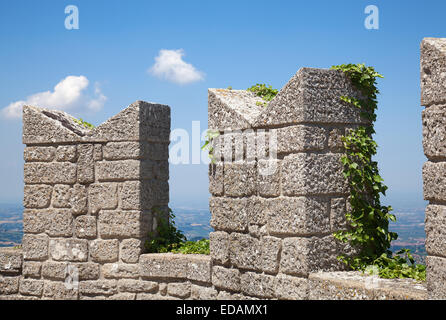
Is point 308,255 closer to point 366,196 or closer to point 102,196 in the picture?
point 366,196

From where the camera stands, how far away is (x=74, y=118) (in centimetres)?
795

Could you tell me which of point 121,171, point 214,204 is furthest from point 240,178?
point 121,171

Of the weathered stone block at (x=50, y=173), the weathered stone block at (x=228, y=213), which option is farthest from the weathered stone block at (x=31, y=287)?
the weathered stone block at (x=228, y=213)

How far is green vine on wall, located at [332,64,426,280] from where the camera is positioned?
17.5 feet

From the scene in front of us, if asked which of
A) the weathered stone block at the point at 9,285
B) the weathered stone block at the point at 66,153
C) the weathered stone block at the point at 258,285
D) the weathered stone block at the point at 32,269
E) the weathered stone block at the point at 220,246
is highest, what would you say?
the weathered stone block at the point at 66,153

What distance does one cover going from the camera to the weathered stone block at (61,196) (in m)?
7.06

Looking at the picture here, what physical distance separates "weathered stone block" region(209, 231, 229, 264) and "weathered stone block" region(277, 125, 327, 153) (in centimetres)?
128

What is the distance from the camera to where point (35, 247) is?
24.0 feet

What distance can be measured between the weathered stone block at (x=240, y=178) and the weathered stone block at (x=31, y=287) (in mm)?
3270

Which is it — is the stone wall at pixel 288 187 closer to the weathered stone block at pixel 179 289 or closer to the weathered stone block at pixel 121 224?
the weathered stone block at pixel 179 289

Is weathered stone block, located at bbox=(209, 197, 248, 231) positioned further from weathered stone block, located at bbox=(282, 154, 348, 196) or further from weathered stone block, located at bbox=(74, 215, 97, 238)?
weathered stone block, located at bbox=(74, 215, 97, 238)
